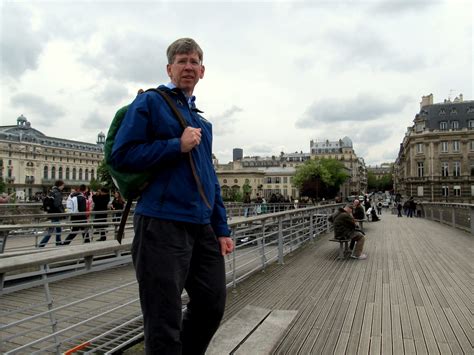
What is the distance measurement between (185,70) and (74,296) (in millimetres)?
2061

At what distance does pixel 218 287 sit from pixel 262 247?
18.4ft

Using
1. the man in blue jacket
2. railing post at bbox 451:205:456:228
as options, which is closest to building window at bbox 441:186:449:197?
railing post at bbox 451:205:456:228

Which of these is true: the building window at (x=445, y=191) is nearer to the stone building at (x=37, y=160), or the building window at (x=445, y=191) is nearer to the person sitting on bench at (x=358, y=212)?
the person sitting on bench at (x=358, y=212)

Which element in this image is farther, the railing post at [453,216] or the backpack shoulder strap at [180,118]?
the railing post at [453,216]

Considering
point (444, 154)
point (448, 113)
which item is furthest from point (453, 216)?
point (448, 113)

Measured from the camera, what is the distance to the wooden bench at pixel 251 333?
3.38 m

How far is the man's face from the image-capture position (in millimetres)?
2301

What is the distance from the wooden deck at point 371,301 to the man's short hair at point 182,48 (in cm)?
292

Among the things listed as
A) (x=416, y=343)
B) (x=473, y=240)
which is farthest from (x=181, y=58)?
(x=473, y=240)

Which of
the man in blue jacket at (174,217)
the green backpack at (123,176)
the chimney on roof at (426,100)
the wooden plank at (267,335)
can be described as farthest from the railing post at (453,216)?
the chimney on roof at (426,100)

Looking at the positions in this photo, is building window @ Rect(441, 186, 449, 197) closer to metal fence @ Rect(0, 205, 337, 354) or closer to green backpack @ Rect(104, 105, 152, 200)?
metal fence @ Rect(0, 205, 337, 354)

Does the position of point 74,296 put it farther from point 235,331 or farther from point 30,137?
point 30,137

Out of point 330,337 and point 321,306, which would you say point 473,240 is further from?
point 330,337

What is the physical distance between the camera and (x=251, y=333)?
3.77 metres
